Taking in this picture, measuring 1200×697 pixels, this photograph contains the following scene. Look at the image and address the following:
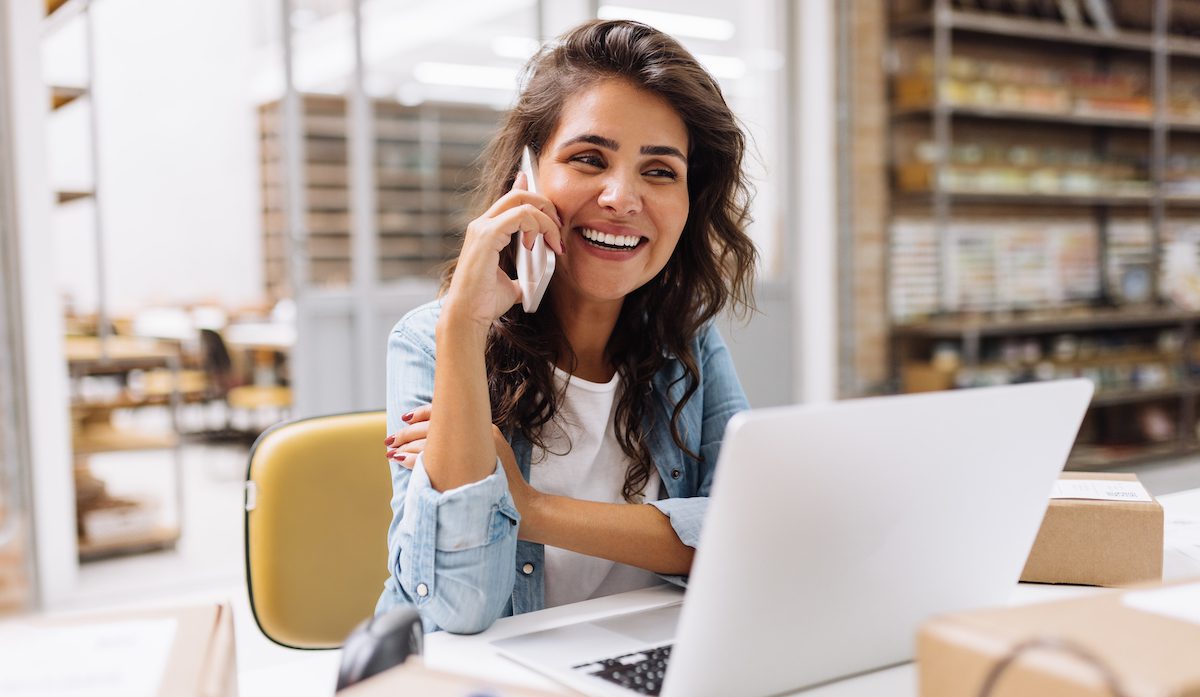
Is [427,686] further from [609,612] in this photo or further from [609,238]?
[609,238]

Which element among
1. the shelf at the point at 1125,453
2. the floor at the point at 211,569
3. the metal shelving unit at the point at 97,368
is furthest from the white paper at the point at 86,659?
the shelf at the point at 1125,453

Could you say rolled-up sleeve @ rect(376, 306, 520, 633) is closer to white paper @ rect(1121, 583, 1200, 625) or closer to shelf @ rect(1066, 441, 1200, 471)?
white paper @ rect(1121, 583, 1200, 625)

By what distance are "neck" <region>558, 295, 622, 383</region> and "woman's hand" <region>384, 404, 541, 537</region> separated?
0.22m

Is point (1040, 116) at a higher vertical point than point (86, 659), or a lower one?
higher

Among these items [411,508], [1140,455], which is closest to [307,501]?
[411,508]

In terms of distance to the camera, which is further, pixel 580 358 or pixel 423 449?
pixel 580 358

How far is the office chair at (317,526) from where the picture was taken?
1317 millimetres

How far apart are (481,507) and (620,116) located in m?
0.52

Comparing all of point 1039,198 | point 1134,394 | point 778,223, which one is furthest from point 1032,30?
point 1134,394

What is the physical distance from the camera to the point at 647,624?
39.3 inches

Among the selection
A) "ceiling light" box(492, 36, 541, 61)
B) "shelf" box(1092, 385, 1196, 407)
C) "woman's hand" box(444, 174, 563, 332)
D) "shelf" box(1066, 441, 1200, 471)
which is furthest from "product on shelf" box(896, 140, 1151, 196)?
"woman's hand" box(444, 174, 563, 332)

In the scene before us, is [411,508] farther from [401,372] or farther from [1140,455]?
[1140,455]

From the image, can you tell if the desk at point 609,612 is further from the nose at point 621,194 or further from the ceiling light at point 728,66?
the ceiling light at point 728,66

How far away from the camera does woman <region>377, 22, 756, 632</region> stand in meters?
1.04
